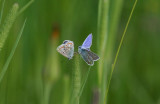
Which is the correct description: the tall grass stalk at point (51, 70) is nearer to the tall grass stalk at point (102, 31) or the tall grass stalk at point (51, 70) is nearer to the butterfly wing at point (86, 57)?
the tall grass stalk at point (102, 31)

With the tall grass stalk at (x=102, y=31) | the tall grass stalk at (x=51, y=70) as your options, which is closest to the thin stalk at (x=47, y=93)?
the tall grass stalk at (x=51, y=70)

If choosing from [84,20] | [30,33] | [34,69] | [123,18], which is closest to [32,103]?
[34,69]

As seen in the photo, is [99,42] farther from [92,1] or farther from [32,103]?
[92,1]

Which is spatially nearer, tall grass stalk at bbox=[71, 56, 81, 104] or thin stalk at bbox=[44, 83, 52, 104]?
tall grass stalk at bbox=[71, 56, 81, 104]

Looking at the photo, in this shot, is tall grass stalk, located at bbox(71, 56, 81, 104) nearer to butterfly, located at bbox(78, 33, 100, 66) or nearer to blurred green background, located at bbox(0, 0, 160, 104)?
butterfly, located at bbox(78, 33, 100, 66)

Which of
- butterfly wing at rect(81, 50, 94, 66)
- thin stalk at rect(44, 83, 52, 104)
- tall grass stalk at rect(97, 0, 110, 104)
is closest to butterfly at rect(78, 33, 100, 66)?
butterfly wing at rect(81, 50, 94, 66)

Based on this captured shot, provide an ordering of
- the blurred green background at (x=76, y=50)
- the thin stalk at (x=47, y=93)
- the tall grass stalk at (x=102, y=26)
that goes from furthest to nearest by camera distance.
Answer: the blurred green background at (x=76, y=50) → the thin stalk at (x=47, y=93) → the tall grass stalk at (x=102, y=26)

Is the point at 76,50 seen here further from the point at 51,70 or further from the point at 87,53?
the point at 87,53

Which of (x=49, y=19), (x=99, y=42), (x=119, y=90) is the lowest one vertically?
(x=119, y=90)

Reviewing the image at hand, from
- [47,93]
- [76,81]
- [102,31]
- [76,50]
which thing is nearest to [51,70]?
[47,93]
